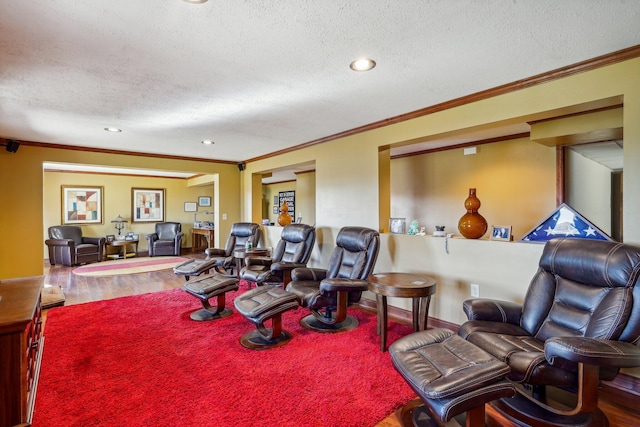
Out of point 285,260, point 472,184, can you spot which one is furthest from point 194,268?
point 472,184

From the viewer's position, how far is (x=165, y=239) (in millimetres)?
9086

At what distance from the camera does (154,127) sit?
4098mm

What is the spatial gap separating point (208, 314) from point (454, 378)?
2.97m

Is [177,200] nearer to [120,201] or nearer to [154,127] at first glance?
[120,201]

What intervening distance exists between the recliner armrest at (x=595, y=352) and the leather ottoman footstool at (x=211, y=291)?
9.80 ft

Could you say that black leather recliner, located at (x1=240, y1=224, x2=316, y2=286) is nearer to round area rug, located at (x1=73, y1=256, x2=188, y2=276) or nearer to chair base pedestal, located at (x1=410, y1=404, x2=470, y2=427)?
chair base pedestal, located at (x1=410, y1=404, x2=470, y2=427)

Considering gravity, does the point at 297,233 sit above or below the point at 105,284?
above

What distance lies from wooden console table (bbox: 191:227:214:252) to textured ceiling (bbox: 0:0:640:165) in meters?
5.47

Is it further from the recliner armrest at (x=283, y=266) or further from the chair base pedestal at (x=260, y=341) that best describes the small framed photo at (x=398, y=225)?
the chair base pedestal at (x=260, y=341)

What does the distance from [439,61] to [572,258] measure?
165cm

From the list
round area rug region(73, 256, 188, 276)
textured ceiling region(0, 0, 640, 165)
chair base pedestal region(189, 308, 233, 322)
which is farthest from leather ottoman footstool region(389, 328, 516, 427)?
round area rug region(73, 256, 188, 276)

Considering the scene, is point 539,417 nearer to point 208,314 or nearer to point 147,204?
point 208,314

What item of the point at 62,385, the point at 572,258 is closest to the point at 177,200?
the point at 62,385

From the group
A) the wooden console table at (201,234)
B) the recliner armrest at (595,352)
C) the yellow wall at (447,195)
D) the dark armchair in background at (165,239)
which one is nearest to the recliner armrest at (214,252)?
the yellow wall at (447,195)
